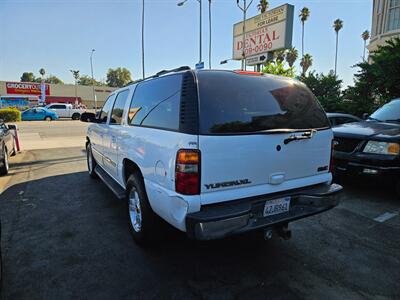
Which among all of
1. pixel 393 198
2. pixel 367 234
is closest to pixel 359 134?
pixel 393 198

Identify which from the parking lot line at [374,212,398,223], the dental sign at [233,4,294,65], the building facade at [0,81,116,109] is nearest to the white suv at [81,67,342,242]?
the parking lot line at [374,212,398,223]

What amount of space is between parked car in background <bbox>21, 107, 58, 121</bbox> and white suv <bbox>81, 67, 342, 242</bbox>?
100 ft

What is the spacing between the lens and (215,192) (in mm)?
2396

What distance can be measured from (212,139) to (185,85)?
63cm

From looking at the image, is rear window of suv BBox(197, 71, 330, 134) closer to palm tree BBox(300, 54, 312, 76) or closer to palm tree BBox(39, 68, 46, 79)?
palm tree BBox(300, 54, 312, 76)

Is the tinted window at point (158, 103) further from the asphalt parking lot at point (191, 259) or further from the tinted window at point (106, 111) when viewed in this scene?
the asphalt parking lot at point (191, 259)

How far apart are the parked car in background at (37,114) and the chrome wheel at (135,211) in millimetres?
30568

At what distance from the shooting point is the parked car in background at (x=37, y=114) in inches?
1138

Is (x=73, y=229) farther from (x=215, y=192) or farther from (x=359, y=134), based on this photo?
(x=359, y=134)

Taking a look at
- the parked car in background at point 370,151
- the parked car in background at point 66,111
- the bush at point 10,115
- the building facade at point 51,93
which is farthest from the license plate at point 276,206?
the building facade at point 51,93

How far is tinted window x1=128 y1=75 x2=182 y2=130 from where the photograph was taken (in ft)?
8.78

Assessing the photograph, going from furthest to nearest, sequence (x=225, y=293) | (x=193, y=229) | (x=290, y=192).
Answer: (x=290, y=192) < (x=225, y=293) < (x=193, y=229)

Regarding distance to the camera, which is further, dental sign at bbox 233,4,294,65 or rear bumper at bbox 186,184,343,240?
dental sign at bbox 233,4,294,65

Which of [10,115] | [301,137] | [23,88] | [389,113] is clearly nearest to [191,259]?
[301,137]
